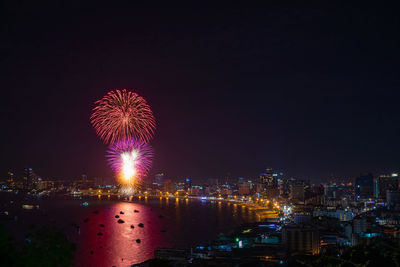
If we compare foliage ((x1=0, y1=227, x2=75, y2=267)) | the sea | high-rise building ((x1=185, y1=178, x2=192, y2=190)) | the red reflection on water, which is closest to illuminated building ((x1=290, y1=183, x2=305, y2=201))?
high-rise building ((x1=185, y1=178, x2=192, y2=190))

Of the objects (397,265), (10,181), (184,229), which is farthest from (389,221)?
(10,181)

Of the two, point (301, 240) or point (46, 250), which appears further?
point (301, 240)

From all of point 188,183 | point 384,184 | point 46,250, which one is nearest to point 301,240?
point 46,250

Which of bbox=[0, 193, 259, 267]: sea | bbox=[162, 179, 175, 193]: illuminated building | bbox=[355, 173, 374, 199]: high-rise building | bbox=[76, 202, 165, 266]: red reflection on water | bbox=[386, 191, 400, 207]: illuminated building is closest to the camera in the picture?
bbox=[76, 202, 165, 266]: red reflection on water

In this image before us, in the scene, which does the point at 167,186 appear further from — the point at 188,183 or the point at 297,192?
the point at 297,192

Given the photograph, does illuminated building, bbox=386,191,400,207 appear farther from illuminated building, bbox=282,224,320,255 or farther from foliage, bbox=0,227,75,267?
foliage, bbox=0,227,75,267

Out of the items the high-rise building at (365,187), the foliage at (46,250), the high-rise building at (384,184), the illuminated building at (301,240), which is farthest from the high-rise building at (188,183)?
the foliage at (46,250)

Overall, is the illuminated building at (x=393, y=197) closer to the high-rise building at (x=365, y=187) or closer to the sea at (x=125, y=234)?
the high-rise building at (x=365, y=187)
